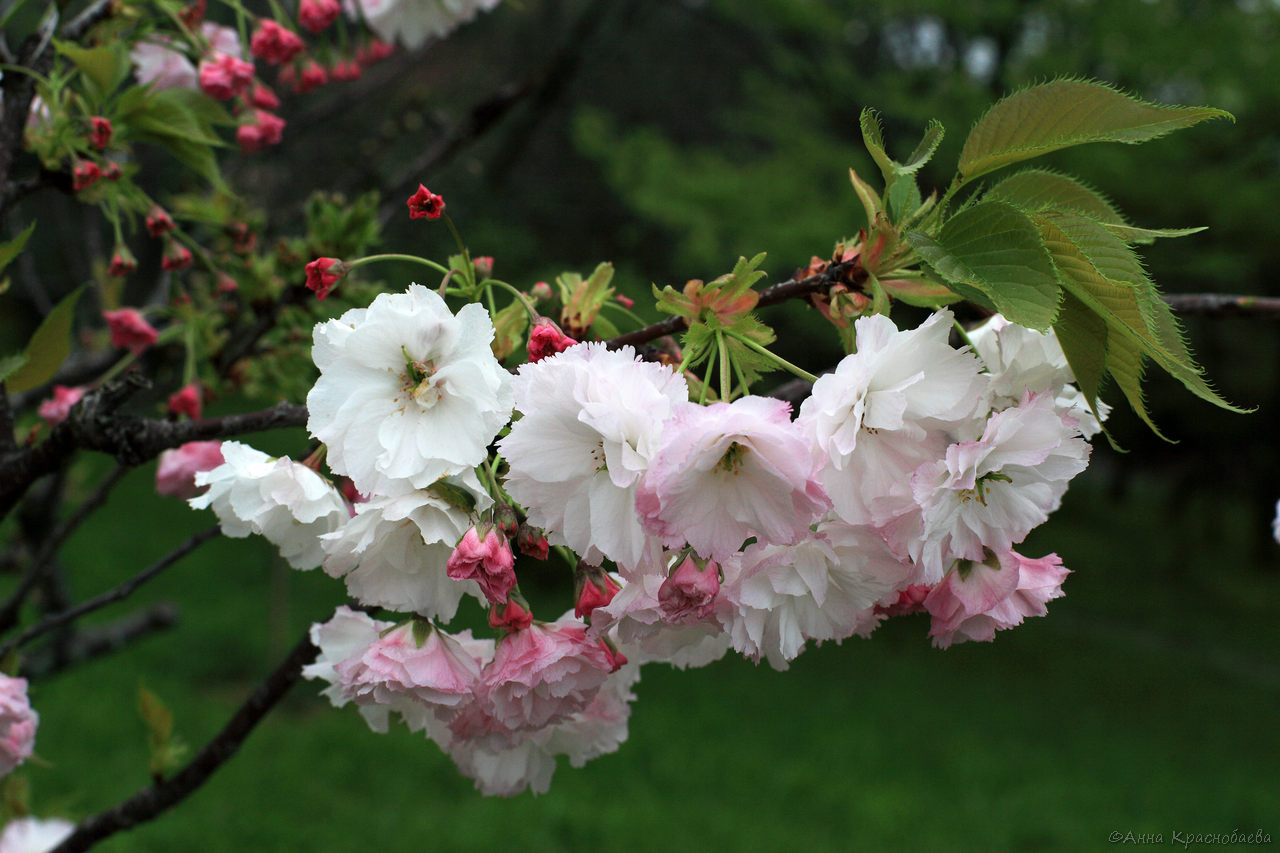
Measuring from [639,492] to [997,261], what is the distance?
30 cm

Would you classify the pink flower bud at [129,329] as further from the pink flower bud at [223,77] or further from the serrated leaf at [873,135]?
the serrated leaf at [873,135]

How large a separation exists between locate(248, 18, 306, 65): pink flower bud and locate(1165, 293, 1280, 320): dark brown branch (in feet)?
4.33

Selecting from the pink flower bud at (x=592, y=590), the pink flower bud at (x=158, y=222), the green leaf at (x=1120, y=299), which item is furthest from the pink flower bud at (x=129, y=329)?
the green leaf at (x=1120, y=299)

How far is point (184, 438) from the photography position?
1.02 metres

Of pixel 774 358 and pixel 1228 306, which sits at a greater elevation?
pixel 774 358

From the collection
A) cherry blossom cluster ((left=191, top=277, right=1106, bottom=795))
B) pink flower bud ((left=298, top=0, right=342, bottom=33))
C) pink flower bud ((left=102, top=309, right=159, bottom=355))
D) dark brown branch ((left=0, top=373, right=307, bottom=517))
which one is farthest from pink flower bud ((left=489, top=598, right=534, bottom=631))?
pink flower bud ((left=298, top=0, right=342, bottom=33))

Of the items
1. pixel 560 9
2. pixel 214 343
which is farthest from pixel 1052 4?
pixel 214 343

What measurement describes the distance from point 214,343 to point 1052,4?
7.77 m

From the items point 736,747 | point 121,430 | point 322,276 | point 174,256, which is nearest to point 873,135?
point 322,276

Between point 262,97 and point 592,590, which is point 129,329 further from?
point 592,590

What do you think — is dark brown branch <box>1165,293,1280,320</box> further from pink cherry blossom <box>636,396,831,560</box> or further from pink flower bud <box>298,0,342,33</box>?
pink flower bud <box>298,0,342,33</box>

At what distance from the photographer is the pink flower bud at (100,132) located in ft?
4.02

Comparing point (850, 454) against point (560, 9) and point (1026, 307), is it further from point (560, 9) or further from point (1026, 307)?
point (560, 9)

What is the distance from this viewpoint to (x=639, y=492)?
0.72 meters
